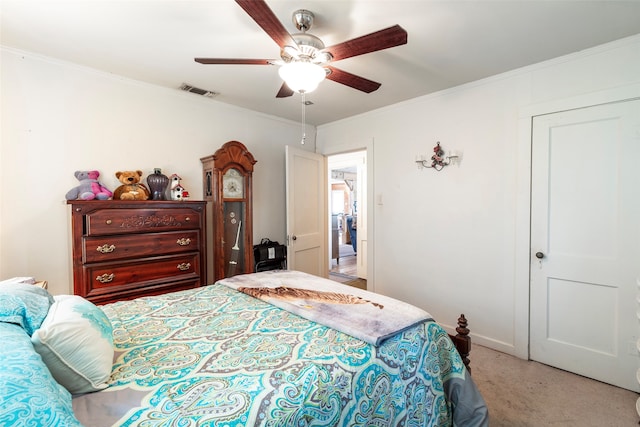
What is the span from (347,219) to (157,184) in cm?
633

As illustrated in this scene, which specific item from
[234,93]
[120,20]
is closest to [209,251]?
[234,93]

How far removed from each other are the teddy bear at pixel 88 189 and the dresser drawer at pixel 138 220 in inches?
9.8

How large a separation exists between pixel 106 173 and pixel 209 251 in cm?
117

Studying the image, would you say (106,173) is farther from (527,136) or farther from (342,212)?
(342,212)

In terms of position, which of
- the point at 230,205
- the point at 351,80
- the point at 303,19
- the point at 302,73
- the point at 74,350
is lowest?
the point at 74,350

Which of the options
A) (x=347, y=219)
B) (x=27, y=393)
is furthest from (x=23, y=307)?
(x=347, y=219)

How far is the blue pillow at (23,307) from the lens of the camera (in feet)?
3.07

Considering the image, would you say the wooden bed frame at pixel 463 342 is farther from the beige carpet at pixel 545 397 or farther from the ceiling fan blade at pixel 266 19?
the ceiling fan blade at pixel 266 19

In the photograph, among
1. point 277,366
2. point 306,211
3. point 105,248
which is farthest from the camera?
point 306,211

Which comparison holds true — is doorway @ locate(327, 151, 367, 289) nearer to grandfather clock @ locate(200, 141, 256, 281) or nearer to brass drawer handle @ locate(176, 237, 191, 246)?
grandfather clock @ locate(200, 141, 256, 281)

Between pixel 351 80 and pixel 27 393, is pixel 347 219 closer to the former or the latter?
pixel 351 80

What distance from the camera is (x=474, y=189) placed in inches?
108

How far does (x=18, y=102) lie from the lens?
7.04 feet

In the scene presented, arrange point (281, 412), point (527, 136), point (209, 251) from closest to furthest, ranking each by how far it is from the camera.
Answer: point (281, 412), point (527, 136), point (209, 251)
